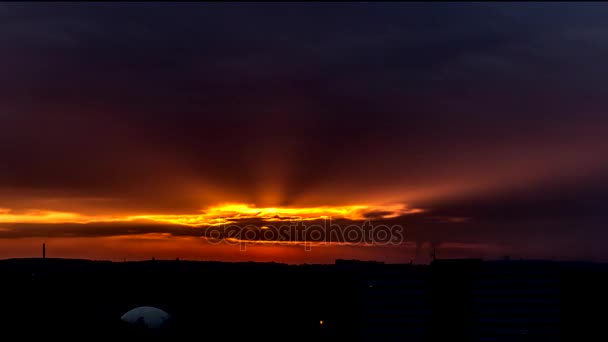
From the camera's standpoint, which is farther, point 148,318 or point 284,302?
point 284,302

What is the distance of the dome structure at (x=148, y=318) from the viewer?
6031 centimetres

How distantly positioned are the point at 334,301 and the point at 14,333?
133 feet

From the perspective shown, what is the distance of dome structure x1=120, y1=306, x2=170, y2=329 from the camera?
60.3m

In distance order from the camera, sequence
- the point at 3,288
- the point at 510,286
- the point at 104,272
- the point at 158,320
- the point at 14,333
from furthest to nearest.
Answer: the point at 104,272 < the point at 3,288 < the point at 158,320 < the point at 14,333 < the point at 510,286

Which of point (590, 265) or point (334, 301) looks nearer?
point (334, 301)

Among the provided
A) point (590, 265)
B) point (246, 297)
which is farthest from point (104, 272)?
point (590, 265)

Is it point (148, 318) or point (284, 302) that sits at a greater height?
point (284, 302)

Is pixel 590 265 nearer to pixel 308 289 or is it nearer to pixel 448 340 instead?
pixel 308 289

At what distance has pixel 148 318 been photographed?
60781 mm

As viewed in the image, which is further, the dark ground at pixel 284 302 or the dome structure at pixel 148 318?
the dome structure at pixel 148 318

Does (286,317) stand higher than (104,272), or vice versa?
(104,272)

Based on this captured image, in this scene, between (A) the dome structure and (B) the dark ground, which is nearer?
(B) the dark ground

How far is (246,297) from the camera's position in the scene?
102938 millimetres

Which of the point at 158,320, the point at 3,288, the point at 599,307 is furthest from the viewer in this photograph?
the point at 3,288
